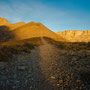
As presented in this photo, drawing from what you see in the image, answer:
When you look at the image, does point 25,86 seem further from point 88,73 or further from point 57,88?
point 88,73

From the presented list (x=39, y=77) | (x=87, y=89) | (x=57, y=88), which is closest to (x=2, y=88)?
(x=39, y=77)

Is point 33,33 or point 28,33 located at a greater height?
point 28,33

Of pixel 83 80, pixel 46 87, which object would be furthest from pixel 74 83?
pixel 46 87

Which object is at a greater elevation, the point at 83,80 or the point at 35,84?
the point at 83,80

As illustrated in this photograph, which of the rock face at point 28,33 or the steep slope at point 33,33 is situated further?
the rock face at point 28,33

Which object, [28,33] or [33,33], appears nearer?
[33,33]

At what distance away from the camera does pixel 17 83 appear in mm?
4824

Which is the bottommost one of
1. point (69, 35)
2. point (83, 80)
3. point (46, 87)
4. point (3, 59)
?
point (46, 87)

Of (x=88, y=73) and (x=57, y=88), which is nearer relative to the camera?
(x=57, y=88)

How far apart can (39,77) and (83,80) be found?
2760 mm

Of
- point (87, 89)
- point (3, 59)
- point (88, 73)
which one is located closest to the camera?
point (87, 89)

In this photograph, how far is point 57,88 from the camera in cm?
450

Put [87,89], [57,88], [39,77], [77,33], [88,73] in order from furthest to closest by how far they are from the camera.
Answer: [77,33], [39,77], [88,73], [57,88], [87,89]

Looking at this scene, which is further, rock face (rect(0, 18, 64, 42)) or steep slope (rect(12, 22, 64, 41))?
rock face (rect(0, 18, 64, 42))
